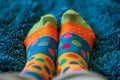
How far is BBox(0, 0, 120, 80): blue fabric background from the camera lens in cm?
104

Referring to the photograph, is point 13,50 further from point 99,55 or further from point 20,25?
point 99,55

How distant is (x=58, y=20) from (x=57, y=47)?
201 millimetres

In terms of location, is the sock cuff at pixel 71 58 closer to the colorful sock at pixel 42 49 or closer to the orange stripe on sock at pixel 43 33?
the colorful sock at pixel 42 49

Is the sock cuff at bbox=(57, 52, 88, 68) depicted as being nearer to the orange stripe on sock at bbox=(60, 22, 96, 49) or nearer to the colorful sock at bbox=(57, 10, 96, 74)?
the colorful sock at bbox=(57, 10, 96, 74)

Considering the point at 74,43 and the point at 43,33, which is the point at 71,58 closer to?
the point at 74,43

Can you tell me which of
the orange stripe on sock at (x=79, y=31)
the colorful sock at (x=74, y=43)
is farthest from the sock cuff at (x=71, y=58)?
the orange stripe on sock at (x=79, y=31)

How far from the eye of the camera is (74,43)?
1.11 m

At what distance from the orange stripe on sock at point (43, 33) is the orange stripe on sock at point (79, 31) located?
4 cm

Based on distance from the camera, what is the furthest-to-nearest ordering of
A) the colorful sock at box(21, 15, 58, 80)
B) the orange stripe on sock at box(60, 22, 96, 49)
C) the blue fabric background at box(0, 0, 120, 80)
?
1. the orange stripe on sock at box(60, 22, 96, 49)
2. the blue fabric background at box(0, 0, 120, 80)
3. the colorful sock at box(21, 15, 58, 80)

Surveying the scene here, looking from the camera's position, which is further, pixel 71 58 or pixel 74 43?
pixel 74 43

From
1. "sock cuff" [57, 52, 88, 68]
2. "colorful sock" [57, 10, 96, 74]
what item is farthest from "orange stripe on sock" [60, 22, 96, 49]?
"sock cuff" [57, 52, 88, 68]

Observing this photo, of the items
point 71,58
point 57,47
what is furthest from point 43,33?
point 71,58

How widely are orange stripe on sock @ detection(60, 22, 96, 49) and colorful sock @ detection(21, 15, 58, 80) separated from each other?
45 mm

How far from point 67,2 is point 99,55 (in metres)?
0.43
